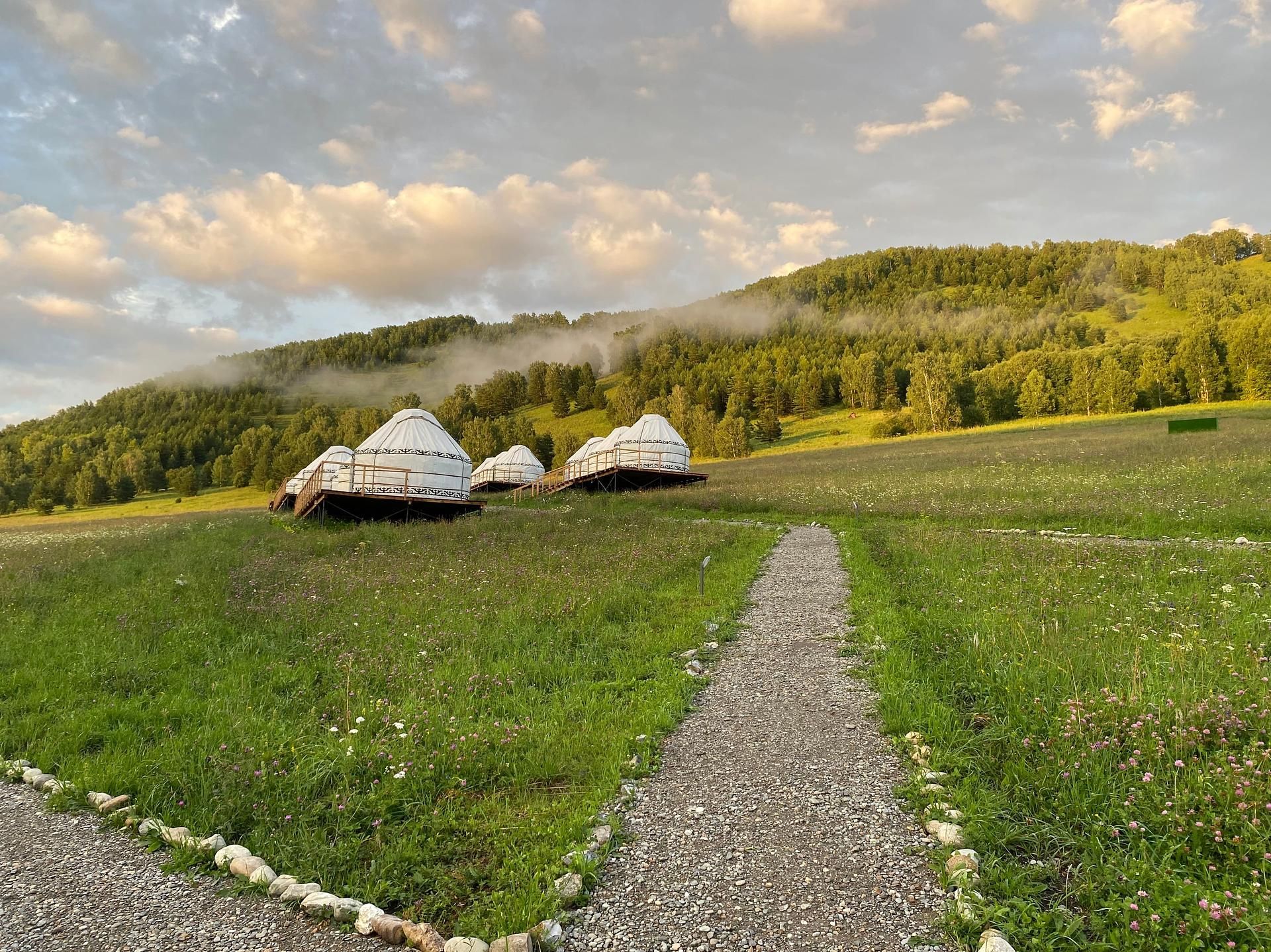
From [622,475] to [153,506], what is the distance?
8922 cm

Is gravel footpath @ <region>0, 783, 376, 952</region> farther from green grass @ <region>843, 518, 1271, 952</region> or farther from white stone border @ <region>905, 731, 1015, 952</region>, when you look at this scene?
green grass @ <region>843, 518, 1271, 952</region>

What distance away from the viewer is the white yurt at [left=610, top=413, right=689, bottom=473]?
166ft

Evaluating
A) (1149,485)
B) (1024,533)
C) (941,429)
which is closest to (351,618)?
(1024,533)

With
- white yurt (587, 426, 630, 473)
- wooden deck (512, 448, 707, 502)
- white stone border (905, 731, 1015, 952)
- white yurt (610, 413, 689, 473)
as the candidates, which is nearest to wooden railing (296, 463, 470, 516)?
wooden deck (512, 448, 707, 502)

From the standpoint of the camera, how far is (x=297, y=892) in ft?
16.1

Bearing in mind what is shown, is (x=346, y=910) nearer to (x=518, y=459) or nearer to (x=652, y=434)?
(x=652, y=434)

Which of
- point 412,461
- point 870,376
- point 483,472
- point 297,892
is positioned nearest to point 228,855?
point 297,892

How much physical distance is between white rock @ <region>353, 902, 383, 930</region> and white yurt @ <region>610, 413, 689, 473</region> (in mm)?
44867

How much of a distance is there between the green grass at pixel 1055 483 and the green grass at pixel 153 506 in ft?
243

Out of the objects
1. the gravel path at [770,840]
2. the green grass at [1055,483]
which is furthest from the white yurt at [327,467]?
the gravel path at [770,840]

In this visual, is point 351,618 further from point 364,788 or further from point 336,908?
point 336,908

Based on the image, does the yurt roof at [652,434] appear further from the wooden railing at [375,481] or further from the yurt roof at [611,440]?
the wooden railing at [375,481]

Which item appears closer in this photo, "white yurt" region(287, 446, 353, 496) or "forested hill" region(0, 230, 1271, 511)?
"white yurt" region(287, 446, 353, 496)

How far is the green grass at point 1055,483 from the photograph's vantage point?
21203 mm
